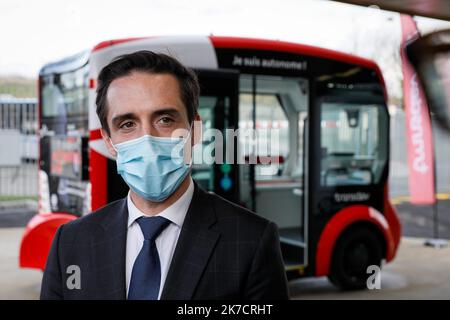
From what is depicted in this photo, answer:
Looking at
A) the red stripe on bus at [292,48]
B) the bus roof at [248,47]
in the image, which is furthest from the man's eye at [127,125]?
the red stripe on bus at [292,48]

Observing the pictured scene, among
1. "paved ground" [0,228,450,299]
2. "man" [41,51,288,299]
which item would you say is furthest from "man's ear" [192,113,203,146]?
"paved ground" [0,228,450,299]

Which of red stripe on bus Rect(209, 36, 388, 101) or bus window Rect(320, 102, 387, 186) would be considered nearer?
red stripe on bus Rect(209, 36, 388, 101)

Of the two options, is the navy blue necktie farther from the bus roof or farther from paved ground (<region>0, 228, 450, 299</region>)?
paved ground (<region>0, 228, 450, 299</region>)

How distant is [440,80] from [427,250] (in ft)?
16.9

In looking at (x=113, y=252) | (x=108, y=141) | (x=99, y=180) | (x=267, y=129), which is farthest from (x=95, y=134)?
(x=113, y=252)

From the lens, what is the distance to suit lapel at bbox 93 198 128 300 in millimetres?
1419

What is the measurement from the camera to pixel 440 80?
81.8 inches

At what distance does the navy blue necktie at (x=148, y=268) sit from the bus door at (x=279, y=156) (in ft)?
9.40

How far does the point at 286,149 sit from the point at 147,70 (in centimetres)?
361

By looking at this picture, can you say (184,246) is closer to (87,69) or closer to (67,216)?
(87,69)

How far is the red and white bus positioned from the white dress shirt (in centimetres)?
233

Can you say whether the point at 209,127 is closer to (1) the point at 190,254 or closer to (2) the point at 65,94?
(2) the point at 65,94

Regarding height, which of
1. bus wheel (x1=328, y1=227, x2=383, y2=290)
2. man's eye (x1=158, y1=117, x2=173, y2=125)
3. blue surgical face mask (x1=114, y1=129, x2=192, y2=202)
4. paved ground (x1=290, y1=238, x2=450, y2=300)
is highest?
man's eye (x1=158, y1=117, x2=173, y2=125)
